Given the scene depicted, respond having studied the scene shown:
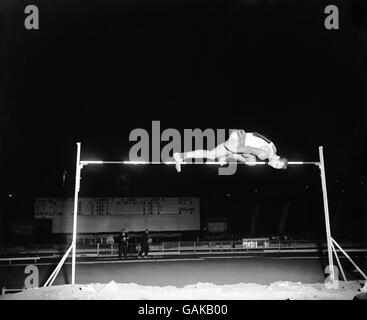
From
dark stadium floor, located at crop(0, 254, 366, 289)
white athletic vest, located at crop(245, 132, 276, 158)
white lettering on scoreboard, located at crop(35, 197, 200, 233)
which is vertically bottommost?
dark stadium floor, located at crop(0, 254, 366, 289)

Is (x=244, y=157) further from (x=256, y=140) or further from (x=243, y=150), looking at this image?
(x=256, y=140)

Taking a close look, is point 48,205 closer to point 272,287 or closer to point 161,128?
point 161,128

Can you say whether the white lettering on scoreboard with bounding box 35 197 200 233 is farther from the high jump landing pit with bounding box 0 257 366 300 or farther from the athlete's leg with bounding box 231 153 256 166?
the athlete's leg with bounding box 231 153 256 166

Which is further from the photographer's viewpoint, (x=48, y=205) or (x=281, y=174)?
(x=281, y=174)

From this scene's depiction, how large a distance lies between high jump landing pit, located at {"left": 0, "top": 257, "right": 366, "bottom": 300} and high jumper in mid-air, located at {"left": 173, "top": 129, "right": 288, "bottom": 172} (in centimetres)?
228

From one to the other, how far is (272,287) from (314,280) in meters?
1.92

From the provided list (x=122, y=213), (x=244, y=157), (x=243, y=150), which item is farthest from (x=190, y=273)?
(x=122, y=213)

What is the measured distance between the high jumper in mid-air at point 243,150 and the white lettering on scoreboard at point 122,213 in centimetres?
1290

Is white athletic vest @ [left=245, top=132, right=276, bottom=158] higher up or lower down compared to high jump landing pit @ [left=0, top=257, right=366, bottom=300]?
higher up

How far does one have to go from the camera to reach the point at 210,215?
22.8m

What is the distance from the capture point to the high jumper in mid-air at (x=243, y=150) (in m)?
6.51

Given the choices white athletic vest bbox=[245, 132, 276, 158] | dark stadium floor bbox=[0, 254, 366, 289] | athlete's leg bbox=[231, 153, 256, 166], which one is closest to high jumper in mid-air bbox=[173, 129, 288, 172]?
white athletic vest bbox=[245, 132, 276, 158]

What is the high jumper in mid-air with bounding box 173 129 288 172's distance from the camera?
6.51m
